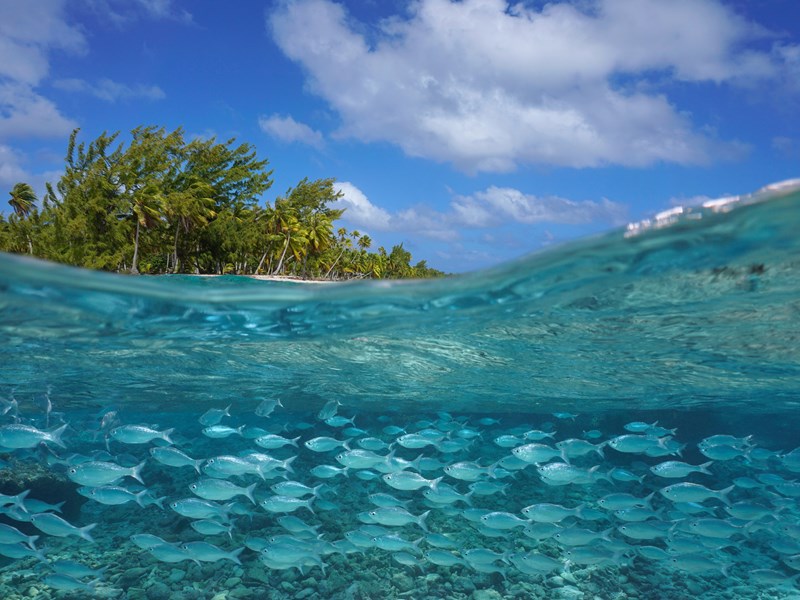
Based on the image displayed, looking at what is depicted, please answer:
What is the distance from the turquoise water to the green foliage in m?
33.8

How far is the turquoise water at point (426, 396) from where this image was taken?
7.99 m

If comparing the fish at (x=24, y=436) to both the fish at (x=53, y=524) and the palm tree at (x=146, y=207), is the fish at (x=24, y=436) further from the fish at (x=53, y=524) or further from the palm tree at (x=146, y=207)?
the palm tree at (x=146, y=207)

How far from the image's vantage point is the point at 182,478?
1725 cm

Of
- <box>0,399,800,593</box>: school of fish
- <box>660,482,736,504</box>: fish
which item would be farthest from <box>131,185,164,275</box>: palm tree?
<box>660,482,736,504</box>: fish

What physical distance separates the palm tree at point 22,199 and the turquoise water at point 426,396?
7252 cm

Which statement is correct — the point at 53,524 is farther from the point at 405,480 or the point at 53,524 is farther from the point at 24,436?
the point at 405,480

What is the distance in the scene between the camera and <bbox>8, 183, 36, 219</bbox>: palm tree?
78312mm

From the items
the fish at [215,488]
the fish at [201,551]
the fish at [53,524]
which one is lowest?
the fish at [201,551]

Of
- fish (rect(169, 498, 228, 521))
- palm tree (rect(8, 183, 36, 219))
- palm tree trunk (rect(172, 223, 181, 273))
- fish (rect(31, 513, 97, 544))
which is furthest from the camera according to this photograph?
palm tree (rect(8, 183, 36, 219))

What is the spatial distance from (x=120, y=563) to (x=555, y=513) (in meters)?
8.80

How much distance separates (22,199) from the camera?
78.9 m

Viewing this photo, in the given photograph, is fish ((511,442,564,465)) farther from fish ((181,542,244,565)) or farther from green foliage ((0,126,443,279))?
green foliage ((0,126,443,279))

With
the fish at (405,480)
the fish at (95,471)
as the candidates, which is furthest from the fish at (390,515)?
the fish at (95,471)

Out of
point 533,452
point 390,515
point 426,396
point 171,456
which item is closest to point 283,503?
point 390,515
